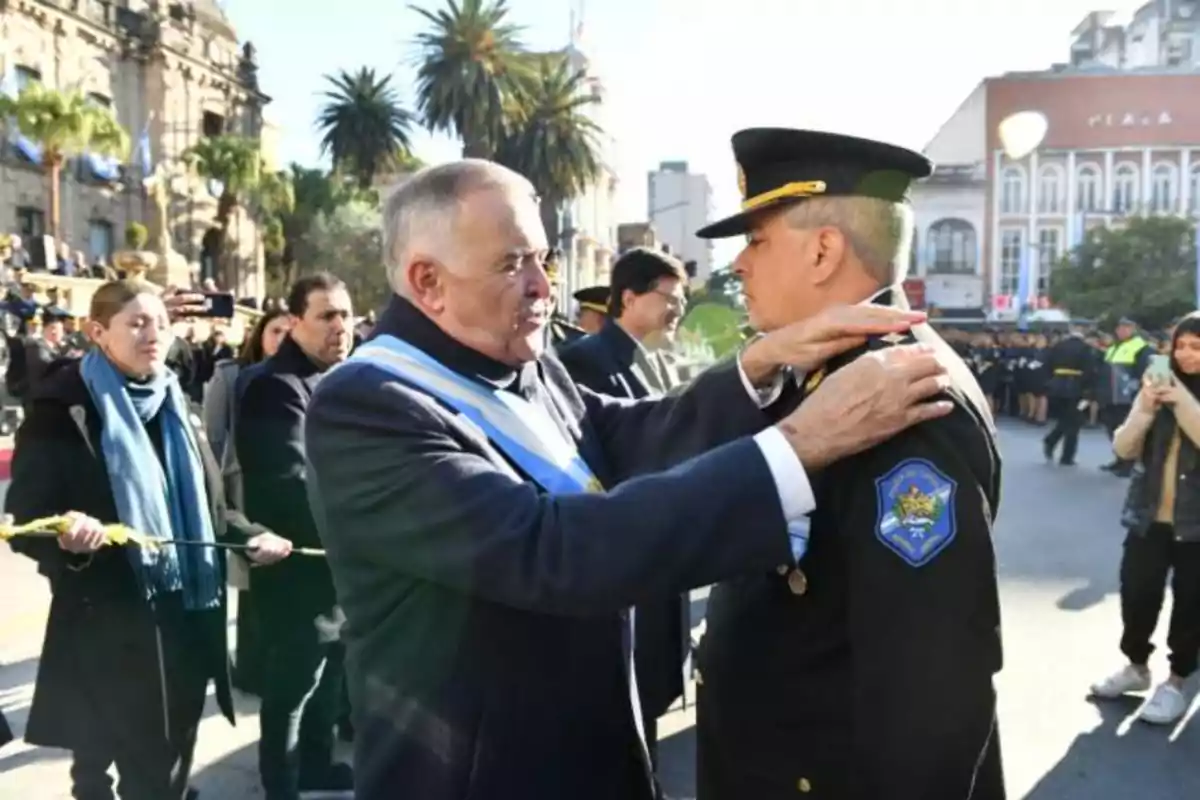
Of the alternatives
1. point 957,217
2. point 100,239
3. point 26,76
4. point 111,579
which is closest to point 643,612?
point 111,579

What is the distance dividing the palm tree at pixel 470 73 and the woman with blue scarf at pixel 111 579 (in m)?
35.3

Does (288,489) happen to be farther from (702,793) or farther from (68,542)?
(702,793)

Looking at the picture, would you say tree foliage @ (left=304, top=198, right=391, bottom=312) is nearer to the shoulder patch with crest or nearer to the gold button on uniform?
the gold button on uniform

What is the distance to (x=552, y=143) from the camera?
4097cm

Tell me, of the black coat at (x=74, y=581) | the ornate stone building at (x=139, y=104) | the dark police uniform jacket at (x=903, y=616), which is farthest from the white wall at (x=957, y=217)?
the dark police uniform jacket at (x=903, y=616)

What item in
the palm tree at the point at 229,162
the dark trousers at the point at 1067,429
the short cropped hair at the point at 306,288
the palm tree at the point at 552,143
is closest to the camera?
the short cropped hair at the point at 306,288

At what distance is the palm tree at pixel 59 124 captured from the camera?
107ft

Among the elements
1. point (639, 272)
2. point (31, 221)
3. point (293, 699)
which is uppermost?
point (31, 221)

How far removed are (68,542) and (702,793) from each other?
204cm

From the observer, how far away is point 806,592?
1.70 meters

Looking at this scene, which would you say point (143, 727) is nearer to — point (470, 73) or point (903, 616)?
point (903, 616)

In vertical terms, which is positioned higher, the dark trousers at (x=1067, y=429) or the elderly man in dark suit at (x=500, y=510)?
the elderly man in dark suit at (x=500, y=510)

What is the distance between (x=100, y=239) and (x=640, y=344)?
129 ft

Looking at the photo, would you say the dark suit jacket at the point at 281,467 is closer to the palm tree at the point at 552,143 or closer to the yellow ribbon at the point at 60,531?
the yellow ribbon at the point at 60,531
